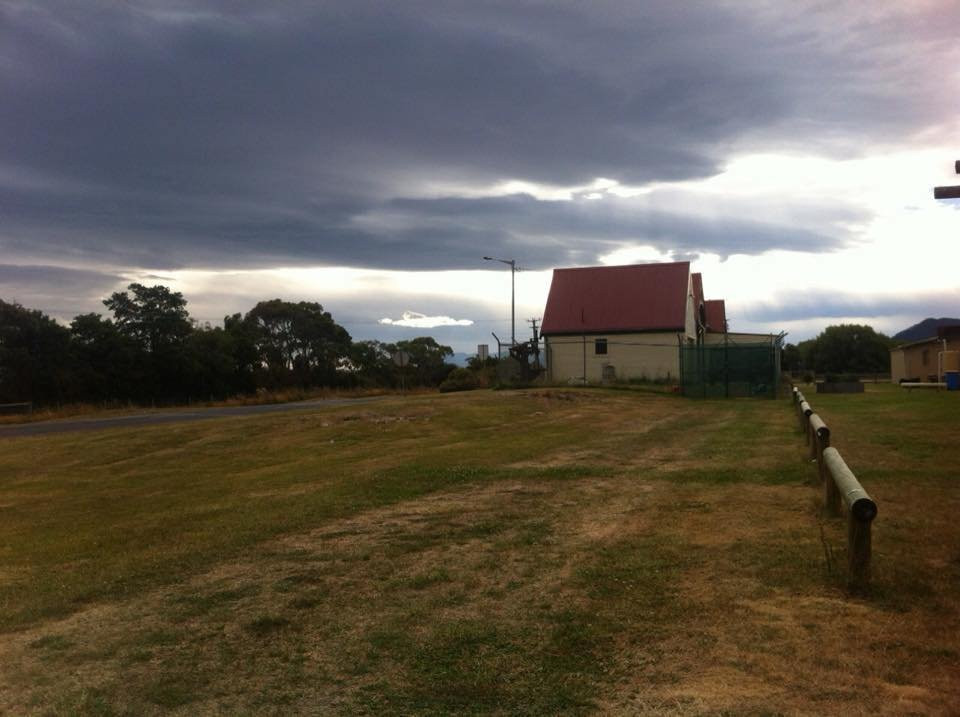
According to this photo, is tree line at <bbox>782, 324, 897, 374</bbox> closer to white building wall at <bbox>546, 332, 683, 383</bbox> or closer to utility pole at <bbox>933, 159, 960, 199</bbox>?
white building wall at <bbox>546, 332, 683, 383</bbox>

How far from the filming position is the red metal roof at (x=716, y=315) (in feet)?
185

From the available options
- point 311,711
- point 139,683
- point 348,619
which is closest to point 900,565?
point 348,619

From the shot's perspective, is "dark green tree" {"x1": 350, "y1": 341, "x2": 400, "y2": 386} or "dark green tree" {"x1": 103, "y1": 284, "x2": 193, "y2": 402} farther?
"dark green tree" {"x1": 350, "y1": 341, "x2": 400, "y2": 386}

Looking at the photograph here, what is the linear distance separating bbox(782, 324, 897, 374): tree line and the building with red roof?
5880 centimetres

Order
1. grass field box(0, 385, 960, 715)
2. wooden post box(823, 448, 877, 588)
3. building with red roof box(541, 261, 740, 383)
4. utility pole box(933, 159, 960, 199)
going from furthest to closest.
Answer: building with red roof box(541, 261, 740, 383) → utility pole box(933, 159, 960, 199) → wooden post box(823, 448, 877, 588) → grass field box(0, 385, 960, 715)

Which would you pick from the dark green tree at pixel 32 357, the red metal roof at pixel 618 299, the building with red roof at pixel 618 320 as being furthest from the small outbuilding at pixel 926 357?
the dark green tree at pixel 32 357

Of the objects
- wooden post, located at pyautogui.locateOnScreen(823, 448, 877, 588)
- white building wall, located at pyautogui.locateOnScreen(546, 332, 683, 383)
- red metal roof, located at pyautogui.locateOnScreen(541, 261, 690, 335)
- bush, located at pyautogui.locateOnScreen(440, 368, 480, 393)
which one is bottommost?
wooden post, located at pyautogui.locateOnScreen(823, 448, 877, 588)

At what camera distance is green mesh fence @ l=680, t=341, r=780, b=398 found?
30.2 meters

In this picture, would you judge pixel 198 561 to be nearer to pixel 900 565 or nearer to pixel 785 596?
pixel 785 596

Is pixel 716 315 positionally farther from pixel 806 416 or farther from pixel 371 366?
pixel 806 416

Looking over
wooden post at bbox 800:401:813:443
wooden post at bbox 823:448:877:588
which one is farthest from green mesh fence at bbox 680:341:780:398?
wooden post at bbox 823:448:877:588

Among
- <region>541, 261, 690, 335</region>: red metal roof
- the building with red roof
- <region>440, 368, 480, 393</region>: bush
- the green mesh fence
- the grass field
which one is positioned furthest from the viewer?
<region>541, 261, 690, 335</region>: red metal roof

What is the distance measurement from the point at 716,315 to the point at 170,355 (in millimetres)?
37012

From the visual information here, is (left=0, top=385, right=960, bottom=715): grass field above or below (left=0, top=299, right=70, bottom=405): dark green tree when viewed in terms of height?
below
